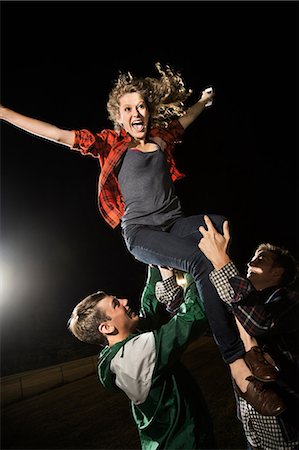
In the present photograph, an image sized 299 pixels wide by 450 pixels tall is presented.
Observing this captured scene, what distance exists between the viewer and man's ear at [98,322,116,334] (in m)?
2.39

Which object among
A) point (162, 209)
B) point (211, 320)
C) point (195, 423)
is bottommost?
point (195, 423)

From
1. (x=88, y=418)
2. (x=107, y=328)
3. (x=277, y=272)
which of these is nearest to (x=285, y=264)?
(x=277, y=272)

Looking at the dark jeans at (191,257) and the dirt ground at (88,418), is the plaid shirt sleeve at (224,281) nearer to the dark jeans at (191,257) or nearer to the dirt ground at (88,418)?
the dark jeans at (191,257)

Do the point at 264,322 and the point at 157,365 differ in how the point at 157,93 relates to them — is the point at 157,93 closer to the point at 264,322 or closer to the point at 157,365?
the point at 264,322

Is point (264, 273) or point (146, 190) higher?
point (146, 190)

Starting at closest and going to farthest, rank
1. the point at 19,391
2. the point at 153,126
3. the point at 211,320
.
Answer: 1. the point at 211,320
2. the point at 153,126
3. the point at 19,391

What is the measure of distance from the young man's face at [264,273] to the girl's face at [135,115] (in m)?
1.12

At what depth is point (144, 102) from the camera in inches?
89.0

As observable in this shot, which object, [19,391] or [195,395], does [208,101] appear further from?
[19,391]

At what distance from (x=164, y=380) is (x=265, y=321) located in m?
0.81

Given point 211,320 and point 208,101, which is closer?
point 211,320

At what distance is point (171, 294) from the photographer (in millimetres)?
2504

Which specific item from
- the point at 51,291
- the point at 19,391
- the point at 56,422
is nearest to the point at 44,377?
the point at 19,391

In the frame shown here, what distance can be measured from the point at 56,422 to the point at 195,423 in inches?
181
